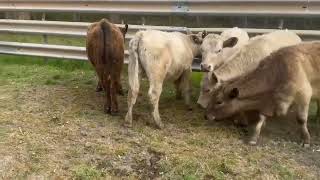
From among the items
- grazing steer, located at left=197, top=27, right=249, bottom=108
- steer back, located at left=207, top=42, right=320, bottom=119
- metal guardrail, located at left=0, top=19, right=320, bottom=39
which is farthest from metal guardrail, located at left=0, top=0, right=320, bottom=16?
steer back, located at left=207, top=42, right=320, bottom=119

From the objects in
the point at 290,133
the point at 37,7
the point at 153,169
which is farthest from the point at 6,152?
the point at 37,7

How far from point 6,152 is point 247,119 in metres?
3.23

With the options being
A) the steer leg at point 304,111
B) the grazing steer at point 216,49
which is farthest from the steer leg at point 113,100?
the steer leg at point 304,111

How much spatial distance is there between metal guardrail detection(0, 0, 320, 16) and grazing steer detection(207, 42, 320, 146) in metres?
1.06

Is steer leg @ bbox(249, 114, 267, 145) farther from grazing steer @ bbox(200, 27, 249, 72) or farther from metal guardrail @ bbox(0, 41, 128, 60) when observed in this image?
metal guardrail @ bbox(0, 41, 128, 60)

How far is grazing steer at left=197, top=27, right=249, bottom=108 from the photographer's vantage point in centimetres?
759

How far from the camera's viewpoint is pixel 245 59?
762 cm

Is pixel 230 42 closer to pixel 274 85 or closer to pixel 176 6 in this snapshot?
pixel 274 85

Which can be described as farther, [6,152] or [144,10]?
[144,10]

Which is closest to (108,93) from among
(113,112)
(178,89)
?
(113,112)

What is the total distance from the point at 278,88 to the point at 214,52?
1.32 m

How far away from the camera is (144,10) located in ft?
30.1

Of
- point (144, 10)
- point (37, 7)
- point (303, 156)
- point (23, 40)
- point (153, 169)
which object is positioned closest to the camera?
point (153, 169)

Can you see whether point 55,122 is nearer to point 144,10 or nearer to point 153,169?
point 153,169
